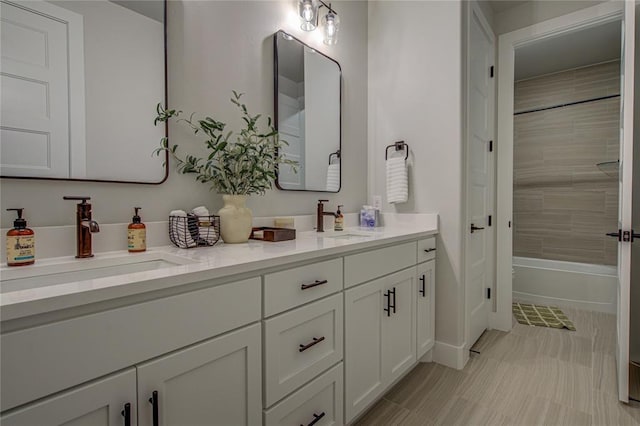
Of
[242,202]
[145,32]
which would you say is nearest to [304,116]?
[242,202]

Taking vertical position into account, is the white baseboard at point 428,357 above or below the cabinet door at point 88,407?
below

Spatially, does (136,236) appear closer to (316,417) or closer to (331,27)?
(316,417)

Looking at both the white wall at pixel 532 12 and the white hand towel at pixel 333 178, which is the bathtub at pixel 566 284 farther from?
the white hand towel at pixel 333 178

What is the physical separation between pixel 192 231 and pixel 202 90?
63 cm

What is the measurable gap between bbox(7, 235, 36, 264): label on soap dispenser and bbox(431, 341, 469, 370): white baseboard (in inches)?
83.1

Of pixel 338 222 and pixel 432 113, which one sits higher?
pixel 432 113

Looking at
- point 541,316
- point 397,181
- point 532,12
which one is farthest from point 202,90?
point 541,316

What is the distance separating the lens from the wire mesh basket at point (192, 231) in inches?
48.9

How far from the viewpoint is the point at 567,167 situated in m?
3.49

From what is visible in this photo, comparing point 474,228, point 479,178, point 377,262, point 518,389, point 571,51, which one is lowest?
point 518,389

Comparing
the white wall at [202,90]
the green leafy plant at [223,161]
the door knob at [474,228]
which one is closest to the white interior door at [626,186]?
the door knob at [474,228]

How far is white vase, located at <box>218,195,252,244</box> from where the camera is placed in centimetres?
137

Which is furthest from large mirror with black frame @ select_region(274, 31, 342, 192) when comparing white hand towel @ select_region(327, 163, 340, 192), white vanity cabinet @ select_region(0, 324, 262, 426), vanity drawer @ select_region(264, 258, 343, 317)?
white vanity cabinet @ select_region(0, 324, 262, 426)

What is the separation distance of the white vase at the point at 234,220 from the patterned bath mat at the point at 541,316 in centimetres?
263
